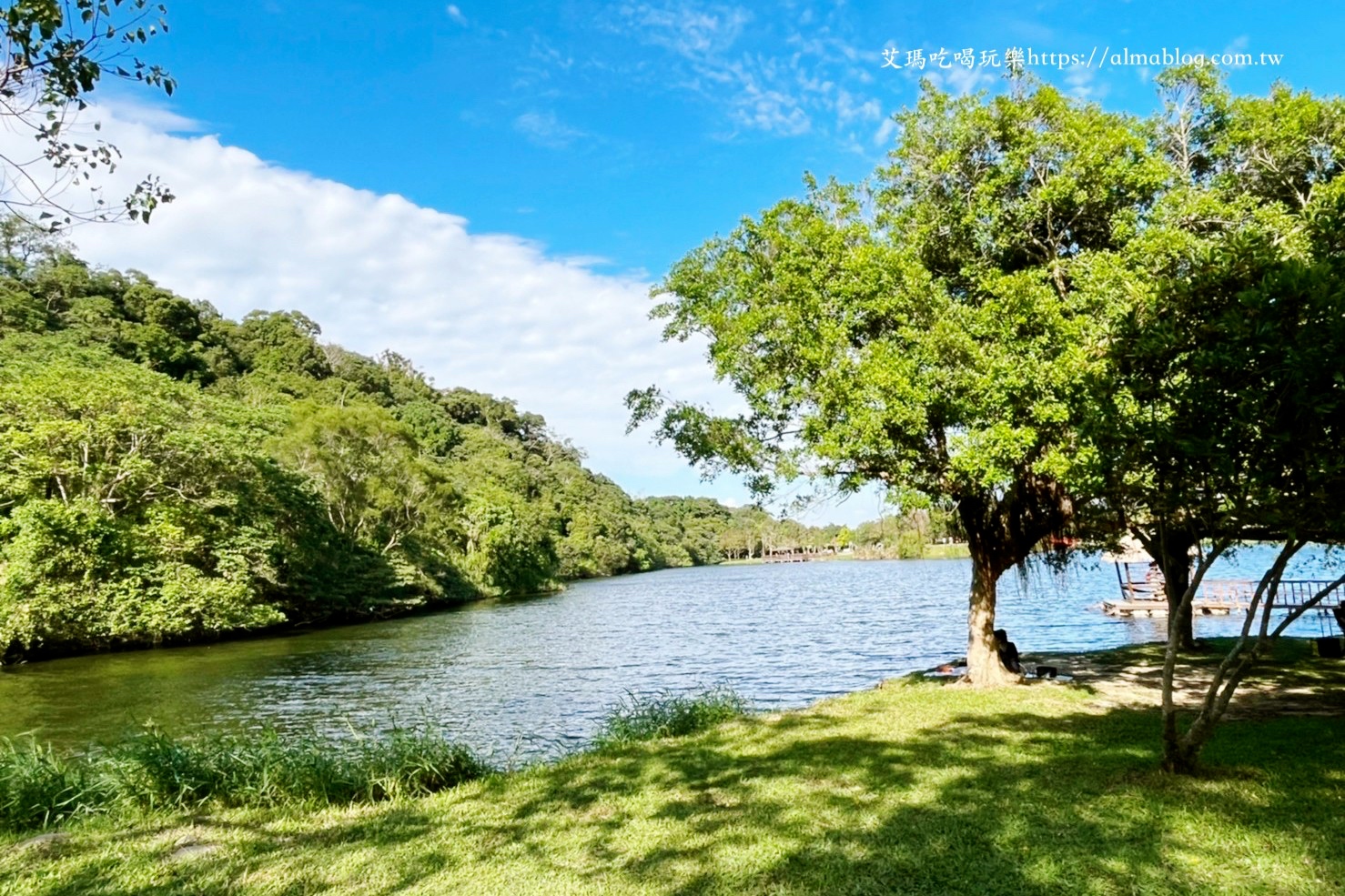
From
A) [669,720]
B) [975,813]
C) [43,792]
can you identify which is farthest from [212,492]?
[975,813]

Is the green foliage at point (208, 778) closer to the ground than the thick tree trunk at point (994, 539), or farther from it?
closer to the ground

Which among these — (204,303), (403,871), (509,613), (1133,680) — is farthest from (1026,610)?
(204,303)

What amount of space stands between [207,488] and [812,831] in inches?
1358

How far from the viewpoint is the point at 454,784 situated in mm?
9031

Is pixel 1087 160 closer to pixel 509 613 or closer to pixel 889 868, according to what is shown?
pixel 889 868

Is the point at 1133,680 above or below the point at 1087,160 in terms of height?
below

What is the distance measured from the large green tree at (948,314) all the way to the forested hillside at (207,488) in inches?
962

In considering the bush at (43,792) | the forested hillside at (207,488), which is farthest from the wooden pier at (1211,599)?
the forested hillside at (207,488)

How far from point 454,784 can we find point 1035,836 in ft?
20.8

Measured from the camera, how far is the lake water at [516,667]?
17562 mm

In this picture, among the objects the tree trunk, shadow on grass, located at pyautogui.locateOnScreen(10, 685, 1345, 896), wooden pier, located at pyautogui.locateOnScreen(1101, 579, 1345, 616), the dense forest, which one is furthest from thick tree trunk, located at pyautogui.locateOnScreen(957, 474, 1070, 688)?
wooden pier, located at pyautogui.locateOnScreen(1101, 579, 1345, 616)

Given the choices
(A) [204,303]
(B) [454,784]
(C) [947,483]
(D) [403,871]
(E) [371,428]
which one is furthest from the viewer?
(A) [204,303]

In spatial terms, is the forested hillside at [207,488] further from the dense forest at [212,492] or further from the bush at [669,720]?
the bush at [669,720]

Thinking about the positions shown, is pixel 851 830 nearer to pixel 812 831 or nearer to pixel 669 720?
pixel 812 831
